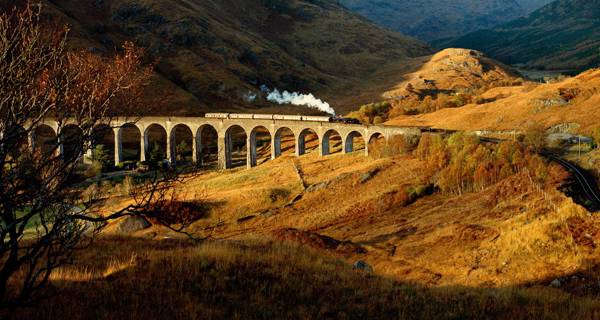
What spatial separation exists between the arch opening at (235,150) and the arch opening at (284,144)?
22.2 feet

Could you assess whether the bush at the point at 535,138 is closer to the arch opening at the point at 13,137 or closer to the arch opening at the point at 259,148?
the arch opening at the point at 259,148

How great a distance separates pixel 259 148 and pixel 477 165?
53744 mm

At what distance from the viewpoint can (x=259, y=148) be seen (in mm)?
90312

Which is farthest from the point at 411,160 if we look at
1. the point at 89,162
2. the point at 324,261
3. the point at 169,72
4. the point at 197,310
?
the point at 169,72

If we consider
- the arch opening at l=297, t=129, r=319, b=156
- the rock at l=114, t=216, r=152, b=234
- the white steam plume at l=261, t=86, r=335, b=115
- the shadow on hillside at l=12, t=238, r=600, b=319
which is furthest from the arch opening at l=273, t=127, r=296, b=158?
the shadow on hillside at l=12, t=238, r=600, b=319

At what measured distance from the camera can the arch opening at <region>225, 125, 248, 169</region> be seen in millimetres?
74562

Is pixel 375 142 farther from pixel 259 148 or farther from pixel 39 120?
pixel 39 120

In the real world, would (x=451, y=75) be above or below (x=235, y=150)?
above

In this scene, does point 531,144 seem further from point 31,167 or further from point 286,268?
point 31,167

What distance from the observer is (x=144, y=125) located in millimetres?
80500

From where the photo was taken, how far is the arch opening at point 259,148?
7150 centimetres

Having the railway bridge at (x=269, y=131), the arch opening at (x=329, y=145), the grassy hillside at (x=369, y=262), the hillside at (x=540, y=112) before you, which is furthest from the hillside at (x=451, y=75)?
the grassy hillside at (x=369, y=262)

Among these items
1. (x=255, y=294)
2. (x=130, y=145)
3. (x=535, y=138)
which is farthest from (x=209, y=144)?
(x=255, y=294)

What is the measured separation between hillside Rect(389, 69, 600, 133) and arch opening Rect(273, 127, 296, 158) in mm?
20133
